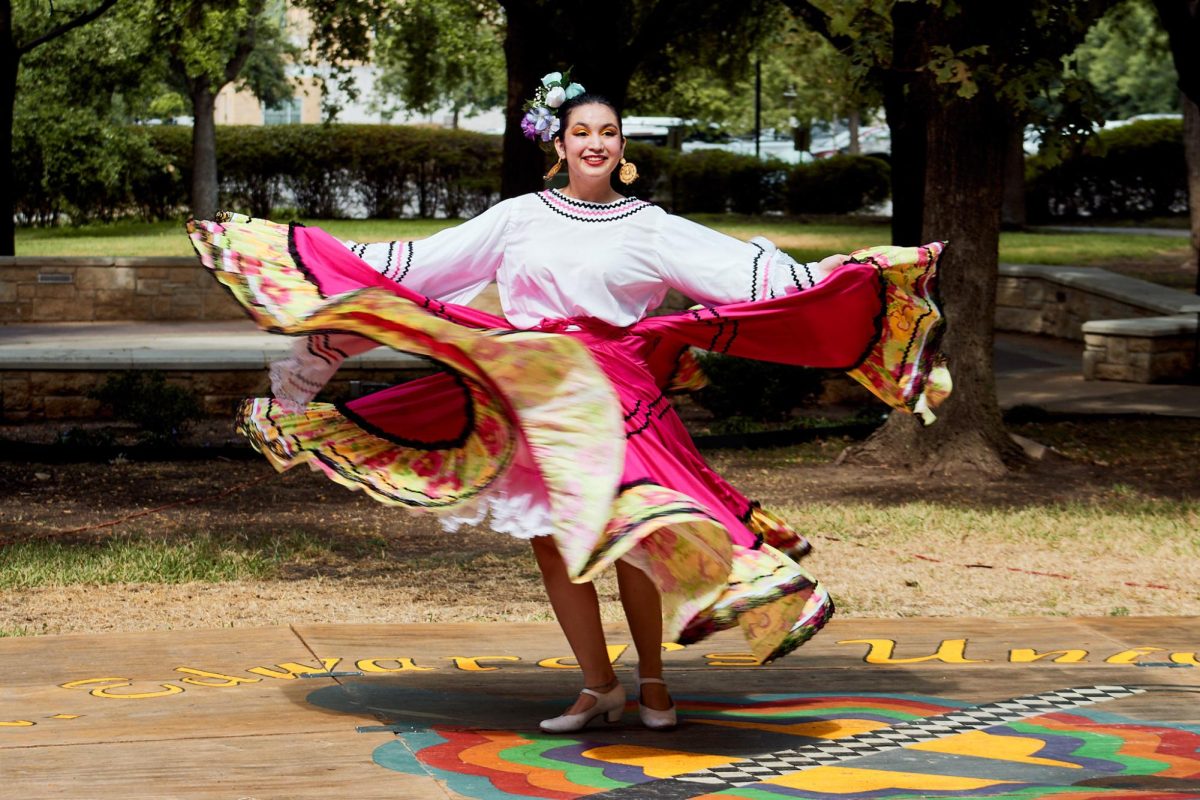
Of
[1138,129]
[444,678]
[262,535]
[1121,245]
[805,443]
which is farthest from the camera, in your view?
[1138,129]

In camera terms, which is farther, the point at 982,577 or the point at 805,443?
the point at 805,443

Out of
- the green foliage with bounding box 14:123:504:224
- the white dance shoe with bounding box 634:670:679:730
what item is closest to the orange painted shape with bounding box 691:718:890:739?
the white dance shoe with bounding box 634:670:679:730

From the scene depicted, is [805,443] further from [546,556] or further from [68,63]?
[68,63]

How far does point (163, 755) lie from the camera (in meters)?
4.58

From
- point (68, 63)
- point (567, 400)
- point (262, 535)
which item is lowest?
point (262, 535)

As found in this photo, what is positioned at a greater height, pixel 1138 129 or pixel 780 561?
pixel 1138 129

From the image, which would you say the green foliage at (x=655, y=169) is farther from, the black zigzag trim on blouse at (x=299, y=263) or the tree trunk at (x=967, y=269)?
the black zigzag trim on blouse at (x=299, y=263)

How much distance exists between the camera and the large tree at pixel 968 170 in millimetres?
10477

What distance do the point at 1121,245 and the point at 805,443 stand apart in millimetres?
13498

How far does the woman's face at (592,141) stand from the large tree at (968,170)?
18.4 ft

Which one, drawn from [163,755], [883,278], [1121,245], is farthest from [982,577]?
[1121,245]

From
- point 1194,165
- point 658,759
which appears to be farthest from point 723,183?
point 658,759

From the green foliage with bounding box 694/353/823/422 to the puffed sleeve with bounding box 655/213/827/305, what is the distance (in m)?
→ 7.35

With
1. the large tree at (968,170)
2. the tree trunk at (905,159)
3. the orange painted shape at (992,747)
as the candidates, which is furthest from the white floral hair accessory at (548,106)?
the tree trunk at (905,159)
